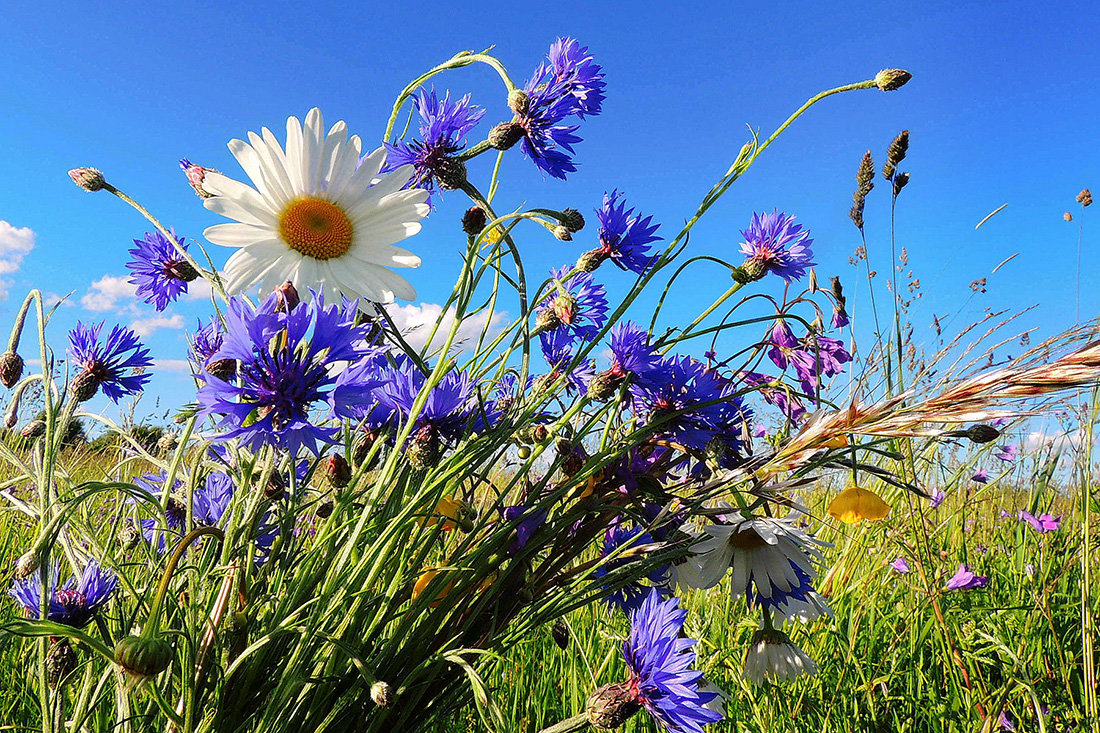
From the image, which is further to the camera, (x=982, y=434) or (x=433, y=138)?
(x=433, y=138)

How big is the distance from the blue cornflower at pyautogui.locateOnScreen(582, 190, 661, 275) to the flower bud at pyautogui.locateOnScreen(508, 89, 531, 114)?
14 centimetres

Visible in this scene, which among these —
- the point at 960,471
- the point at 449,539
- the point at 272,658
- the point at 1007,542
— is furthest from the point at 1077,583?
the point at 272,658

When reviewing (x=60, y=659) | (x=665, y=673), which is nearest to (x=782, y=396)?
(x=665, y=673)

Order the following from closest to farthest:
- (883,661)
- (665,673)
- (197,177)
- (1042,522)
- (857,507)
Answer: (665,673)
(197,177)
(857,507)
(883,661)
(1042,522)

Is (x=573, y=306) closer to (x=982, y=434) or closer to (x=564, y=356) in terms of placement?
(x=564, y=356)

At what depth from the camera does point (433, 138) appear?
73 centimetres

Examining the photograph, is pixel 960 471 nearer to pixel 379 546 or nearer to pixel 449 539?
pixel 449 539

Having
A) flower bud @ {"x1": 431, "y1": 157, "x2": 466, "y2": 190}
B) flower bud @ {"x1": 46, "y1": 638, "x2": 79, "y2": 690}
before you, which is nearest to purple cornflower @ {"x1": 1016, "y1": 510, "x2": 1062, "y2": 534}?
flower bud @ {"x1": 431, "y1": 157, "x2": 466, "y2": 190}

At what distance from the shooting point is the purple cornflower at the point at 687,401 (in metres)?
0.66

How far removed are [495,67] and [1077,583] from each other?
5.48 ft

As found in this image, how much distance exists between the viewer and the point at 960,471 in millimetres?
1727

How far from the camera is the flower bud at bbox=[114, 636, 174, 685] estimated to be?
0.45 m

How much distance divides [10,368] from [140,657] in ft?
1.32

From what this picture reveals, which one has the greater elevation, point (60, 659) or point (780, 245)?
point (780, 245)
